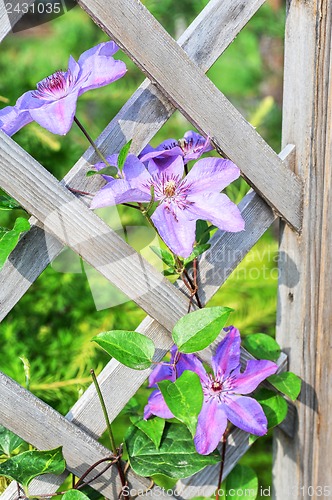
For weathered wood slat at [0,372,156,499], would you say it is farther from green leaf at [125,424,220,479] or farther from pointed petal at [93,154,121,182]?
pointed petal at [93,154,121,182]

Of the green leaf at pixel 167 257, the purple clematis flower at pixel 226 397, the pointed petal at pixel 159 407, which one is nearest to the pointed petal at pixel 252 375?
the purple clematis flower at pixel 226 397

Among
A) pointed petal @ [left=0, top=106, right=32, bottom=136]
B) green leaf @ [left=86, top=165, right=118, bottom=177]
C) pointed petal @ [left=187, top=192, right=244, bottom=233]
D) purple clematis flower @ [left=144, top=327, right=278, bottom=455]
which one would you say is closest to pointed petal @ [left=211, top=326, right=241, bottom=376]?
purple clematis flower @ [left=144, top=327, right=278, bottom=455]

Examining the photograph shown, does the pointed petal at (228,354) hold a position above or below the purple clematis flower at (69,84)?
below

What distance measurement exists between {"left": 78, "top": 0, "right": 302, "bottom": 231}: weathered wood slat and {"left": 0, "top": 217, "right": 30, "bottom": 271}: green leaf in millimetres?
254

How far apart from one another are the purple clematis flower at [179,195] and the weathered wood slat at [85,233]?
46mm

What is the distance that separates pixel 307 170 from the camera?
106cm

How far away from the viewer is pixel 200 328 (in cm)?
87

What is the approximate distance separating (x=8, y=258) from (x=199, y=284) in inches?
12.1

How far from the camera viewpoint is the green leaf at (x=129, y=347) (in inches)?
33.5

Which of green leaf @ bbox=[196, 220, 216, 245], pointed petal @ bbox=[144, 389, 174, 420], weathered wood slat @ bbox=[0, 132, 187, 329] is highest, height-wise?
green leaf @ bbox=[196, 220, 216, 245]

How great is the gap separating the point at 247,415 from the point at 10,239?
0.44 m

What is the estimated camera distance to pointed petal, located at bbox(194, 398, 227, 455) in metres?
0.95

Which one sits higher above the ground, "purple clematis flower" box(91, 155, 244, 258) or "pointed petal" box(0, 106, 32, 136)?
"purple clematis flower" box(91, 155, 244, 258)

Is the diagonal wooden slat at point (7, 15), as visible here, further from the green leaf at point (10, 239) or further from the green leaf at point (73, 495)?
the green leaf at point (73, 495)
